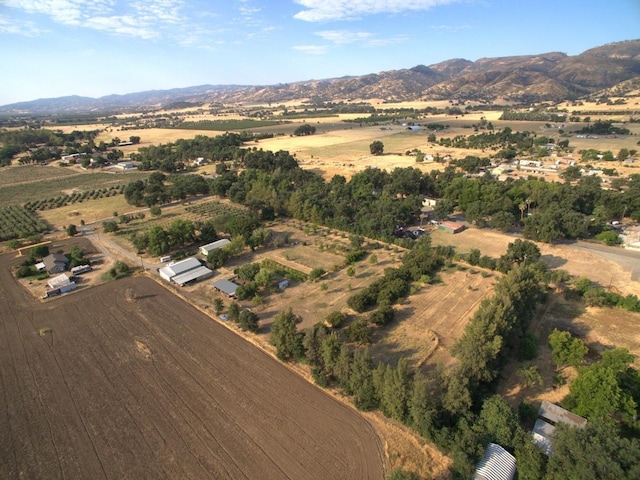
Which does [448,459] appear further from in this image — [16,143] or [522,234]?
[16,143]

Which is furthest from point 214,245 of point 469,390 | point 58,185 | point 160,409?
point 58,185

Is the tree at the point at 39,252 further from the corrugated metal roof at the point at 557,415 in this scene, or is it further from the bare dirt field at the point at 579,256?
the corrugated metal roof at the point at 557,415

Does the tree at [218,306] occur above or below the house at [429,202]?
below

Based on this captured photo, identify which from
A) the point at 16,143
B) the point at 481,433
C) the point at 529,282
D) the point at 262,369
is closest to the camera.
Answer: the point at 481,433

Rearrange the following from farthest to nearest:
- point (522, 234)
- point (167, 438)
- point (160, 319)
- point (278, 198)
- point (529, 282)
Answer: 1. point (278, 198)
2. point (522, 234)
3. point (160, 319)
4. point (529, 282)
5. point (167, 438)

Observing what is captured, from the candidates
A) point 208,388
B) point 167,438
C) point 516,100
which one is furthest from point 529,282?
point 516,100

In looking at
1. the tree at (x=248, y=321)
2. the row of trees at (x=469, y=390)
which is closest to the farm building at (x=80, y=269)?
the tree at (x=248, y=321)

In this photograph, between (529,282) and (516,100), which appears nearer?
(529,282)
